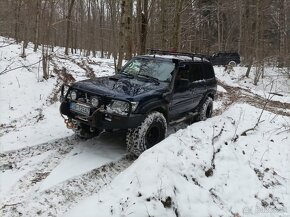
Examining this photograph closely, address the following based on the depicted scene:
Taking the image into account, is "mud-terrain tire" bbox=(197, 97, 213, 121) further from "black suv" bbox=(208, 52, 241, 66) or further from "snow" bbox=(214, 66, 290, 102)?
"black suv" bbox=(208, 52, 241, 66)

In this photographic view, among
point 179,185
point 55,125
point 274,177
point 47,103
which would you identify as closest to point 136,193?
point 179,185

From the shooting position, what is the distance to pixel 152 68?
318 inches

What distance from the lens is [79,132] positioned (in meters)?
7.55

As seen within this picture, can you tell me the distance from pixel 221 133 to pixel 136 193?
3.47 meters

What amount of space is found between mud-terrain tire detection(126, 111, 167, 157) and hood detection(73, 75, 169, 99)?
1.74ft

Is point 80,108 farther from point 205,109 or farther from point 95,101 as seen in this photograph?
point 205,109

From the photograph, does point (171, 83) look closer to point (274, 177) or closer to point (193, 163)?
point (193, 163)

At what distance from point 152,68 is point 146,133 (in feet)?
6.33

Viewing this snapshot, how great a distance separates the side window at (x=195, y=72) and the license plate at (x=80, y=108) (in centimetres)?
331

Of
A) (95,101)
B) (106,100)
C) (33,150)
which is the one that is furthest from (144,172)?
(33,150)

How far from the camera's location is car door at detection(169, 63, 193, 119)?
25.7ft

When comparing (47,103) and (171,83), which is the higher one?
(171,83)

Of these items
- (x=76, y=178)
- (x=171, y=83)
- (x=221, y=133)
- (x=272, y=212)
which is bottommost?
(x=272, y=212)

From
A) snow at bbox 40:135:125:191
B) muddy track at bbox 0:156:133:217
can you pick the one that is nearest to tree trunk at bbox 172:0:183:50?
snow at bbox 40:135:125:191
